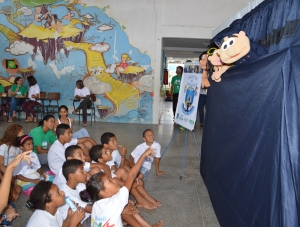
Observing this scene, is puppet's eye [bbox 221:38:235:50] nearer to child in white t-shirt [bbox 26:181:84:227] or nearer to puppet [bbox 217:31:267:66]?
puppet [bbox 217:31:267:66]

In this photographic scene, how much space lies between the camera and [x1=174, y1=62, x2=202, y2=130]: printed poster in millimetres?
4516

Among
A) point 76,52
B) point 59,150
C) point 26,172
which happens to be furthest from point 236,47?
point 76,52

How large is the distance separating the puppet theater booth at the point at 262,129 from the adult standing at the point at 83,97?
6.04 meters

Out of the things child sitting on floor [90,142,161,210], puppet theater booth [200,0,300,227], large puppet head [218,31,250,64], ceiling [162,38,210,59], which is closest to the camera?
puppet theater booth [200,0,300,227]

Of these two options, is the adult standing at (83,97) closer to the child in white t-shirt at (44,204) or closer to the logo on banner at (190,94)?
the logo on banner at (190,94)

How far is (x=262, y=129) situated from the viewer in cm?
220

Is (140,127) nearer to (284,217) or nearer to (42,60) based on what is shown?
(42,60)

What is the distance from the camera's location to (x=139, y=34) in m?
9.22

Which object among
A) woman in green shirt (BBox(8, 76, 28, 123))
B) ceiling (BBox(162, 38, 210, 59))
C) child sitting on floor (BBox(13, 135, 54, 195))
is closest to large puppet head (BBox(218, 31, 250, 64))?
child sitting on floor (BBox(13, 135, 54, 195))

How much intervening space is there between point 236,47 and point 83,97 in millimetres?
7030

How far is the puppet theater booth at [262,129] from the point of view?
1.85 metres

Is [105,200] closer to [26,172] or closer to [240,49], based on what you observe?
[240,49]

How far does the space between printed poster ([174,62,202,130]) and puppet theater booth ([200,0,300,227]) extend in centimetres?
96

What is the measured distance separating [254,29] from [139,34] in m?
6.66
